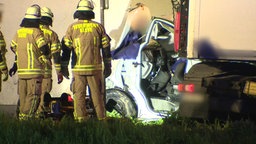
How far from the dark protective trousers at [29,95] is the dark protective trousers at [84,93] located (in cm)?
57

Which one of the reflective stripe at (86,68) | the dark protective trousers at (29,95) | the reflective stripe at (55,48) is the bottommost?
the dark protective trousers at (29,95)

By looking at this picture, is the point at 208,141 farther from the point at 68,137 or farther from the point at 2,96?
the point at 2,96

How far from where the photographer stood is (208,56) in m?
7.13

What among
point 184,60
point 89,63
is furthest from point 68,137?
point 184,60

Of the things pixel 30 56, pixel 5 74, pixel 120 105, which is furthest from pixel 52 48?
pixel 120 105

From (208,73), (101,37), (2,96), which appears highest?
(101,37)

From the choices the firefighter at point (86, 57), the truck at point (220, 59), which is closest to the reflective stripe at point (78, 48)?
the firefighter at point (86, 57)

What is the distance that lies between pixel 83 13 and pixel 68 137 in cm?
282

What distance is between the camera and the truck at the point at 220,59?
680cm

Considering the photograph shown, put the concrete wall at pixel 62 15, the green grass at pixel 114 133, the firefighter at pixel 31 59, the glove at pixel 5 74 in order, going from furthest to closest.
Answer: the concrete wall at pixel 62 15
the glove at pixel 5 74
the firefighter at pixel 31 59
the green grass at pixel 114 133

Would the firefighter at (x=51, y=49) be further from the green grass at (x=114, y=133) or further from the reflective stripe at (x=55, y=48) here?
the green grass at (x=114, y=133)

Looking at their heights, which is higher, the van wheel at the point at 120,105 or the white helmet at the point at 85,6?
the white helmet at the point at 85,6

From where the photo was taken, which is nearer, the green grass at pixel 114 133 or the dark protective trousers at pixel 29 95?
the green grass at pixel 114 133

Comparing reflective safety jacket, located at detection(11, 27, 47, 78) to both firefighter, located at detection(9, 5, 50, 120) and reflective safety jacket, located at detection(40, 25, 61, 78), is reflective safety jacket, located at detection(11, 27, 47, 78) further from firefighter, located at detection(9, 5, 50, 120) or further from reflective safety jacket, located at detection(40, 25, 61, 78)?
reflective safety jacket, located at detection(40, 25, 61, 78)
